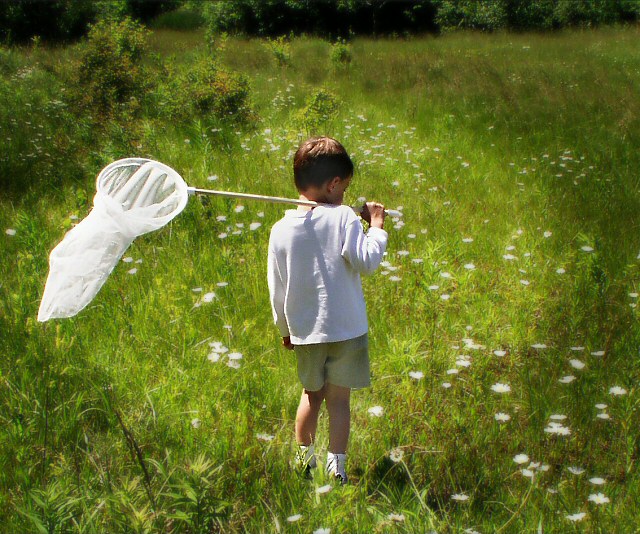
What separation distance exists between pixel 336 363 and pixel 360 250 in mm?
450

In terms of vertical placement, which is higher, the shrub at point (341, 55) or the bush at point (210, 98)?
the bush at point (210, 98)

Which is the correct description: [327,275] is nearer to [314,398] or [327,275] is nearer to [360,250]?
[360,250]

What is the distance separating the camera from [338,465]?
8.10 ft

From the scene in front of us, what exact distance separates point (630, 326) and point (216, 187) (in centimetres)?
325

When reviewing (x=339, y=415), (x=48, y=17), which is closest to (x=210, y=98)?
(x=339, y=415)

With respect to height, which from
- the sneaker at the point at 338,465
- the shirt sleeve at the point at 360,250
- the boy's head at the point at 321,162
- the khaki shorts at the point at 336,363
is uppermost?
the boy's head at the point at 321,162

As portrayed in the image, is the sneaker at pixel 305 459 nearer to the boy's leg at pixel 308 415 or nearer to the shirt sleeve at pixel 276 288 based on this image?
the boy's leg at pixel 308 415

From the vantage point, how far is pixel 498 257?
4316 mm

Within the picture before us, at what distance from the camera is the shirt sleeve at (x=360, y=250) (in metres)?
2.25

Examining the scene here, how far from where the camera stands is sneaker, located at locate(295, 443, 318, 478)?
2256mm

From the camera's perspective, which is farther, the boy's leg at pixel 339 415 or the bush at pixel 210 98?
the bush at pixel 210 98

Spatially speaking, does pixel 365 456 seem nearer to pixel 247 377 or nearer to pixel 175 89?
pixel 247 377

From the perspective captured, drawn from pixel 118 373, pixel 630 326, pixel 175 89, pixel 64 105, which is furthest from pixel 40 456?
pixel 64 105

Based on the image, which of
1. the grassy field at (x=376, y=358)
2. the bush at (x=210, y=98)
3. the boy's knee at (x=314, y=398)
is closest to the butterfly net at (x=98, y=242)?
the grassy field at (x=376, y=358)
